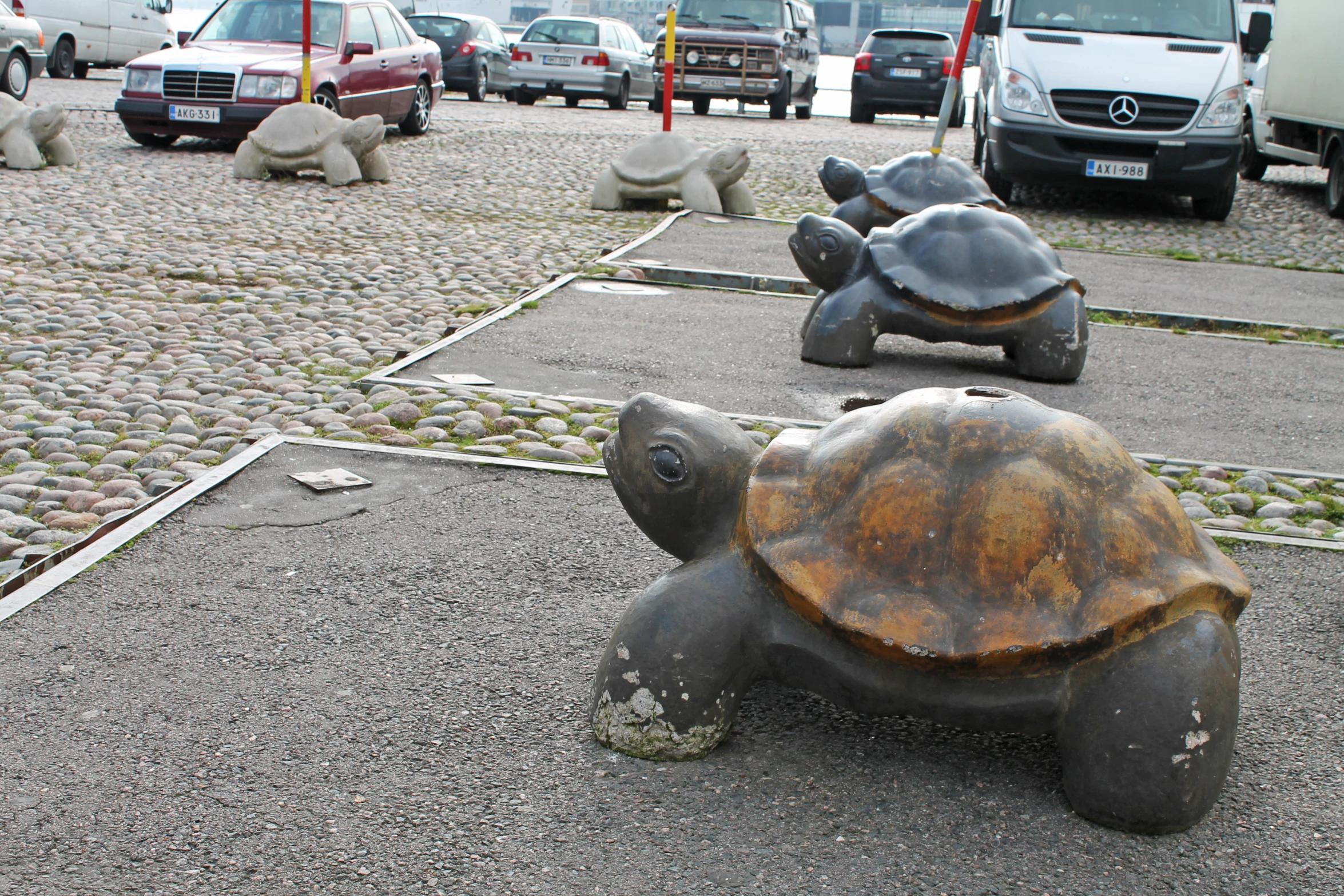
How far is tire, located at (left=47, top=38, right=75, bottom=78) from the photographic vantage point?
21844mm

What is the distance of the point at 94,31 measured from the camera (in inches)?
880

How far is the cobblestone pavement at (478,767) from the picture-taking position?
2.21 metres

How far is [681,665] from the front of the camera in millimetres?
2510

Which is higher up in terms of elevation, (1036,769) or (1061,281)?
(1061,281)

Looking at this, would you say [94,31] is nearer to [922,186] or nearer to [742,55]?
[742,55]

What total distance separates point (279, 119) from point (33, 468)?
815cm

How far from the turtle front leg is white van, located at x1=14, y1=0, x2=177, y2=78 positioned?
21.5m

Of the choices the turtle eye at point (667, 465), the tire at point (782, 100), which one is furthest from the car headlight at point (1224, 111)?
the tire at point (782, 100)

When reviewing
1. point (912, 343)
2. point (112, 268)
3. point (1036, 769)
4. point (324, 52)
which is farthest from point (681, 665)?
point (324, 52)

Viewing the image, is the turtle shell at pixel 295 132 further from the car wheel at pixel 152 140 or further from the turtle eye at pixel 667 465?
the turtle eye at pixel 667 465

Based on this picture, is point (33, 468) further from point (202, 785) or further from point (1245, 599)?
point (1245, 599)

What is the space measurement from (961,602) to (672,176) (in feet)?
30.4

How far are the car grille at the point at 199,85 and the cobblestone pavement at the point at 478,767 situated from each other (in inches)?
410

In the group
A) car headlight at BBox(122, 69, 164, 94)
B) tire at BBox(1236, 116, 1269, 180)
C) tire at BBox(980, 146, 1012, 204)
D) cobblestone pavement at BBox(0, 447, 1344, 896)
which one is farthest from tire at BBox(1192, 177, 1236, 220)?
car headlight at BBox(122, 69, 164, 94)
